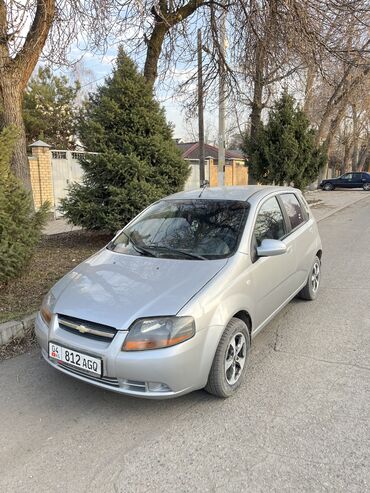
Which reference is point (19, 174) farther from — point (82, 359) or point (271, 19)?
point (271, 19)

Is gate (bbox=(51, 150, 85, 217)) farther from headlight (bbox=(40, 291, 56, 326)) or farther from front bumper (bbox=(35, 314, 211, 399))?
front bumper (bbox=(35, 314, 211, 399))

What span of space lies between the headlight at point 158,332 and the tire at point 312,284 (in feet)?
9.08

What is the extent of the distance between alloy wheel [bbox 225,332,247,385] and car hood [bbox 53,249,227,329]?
555 millimetres

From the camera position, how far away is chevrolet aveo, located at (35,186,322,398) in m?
2.58

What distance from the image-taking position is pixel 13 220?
185 inches

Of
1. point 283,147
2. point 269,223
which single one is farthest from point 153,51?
point 269,223

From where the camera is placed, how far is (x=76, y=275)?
339cm

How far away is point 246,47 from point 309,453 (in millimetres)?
9146

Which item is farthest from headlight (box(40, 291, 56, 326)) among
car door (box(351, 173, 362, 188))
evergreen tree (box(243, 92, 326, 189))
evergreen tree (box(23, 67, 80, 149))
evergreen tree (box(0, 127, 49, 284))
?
car door (box(351, 173, 362, 188))

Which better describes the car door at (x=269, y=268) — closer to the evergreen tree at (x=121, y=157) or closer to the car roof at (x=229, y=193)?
the car roof at (x=229, y=193)

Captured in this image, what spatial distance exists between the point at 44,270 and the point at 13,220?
1221mm

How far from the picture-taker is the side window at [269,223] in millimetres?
3666

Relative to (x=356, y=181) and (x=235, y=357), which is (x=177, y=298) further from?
(x=356, y=181)

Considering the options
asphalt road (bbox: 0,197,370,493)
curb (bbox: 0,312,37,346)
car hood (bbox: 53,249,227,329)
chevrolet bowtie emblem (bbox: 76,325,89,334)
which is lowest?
asphalt road (bbox: 0,197,370,493)
